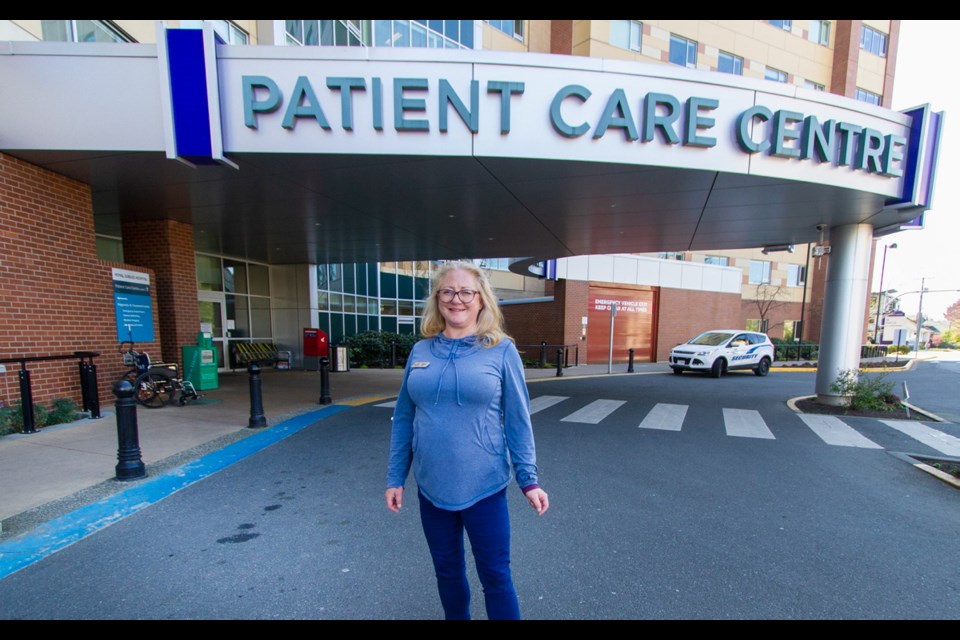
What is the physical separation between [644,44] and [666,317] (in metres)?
12.8

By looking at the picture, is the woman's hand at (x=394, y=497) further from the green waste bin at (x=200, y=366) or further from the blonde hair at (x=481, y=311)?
the green waste bin at (x=200, y=366)

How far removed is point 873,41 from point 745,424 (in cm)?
3074

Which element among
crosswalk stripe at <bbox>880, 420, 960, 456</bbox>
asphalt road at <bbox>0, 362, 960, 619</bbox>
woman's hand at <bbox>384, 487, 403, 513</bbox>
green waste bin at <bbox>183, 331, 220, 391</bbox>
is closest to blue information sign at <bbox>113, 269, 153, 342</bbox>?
green waste bin at <bbox>183, 331, 220, 391</bbox>

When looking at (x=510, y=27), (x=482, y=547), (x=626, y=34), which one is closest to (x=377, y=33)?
(x=510, y=27)

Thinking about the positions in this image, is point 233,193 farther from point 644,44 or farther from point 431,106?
point 644,44

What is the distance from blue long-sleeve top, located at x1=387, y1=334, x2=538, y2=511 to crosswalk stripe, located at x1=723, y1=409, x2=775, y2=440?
6009 mm

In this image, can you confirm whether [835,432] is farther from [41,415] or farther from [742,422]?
[41,415]

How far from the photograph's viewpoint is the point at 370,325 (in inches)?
873

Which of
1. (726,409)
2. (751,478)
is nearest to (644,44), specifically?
(726,409)

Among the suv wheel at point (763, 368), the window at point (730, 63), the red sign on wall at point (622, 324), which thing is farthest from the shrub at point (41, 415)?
the window at point (730, 63)

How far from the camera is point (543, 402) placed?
9.06 metres

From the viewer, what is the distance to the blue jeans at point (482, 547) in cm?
193

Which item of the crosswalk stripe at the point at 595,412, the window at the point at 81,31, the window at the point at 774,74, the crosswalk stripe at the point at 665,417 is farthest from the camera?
the window at the point at 774,74

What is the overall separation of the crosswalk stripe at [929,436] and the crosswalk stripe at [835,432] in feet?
2.45
